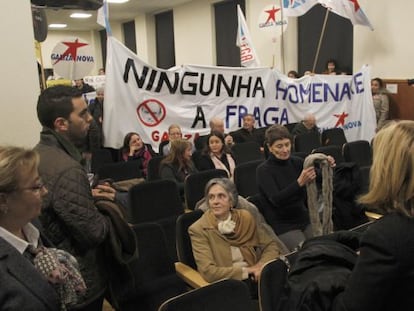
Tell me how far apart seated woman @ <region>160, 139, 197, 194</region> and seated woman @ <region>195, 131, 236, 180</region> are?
24 centimetres

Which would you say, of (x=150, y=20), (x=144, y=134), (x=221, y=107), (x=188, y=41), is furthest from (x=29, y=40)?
(x=150, y=20)

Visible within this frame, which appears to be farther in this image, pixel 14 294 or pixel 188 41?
pixel 188 41

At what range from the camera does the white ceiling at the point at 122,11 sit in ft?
36.4

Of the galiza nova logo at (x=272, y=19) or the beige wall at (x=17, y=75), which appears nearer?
the beige wall at (x=17, y=75)

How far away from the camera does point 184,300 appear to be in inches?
61.6

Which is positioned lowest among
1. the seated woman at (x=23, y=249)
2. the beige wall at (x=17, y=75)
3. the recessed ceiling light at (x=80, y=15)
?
the seated woman at (x=23, y=249)

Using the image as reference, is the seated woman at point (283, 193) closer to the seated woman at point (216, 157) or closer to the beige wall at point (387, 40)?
the seated woman at point (216, 157)

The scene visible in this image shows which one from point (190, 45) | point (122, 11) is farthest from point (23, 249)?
point (122, 11)

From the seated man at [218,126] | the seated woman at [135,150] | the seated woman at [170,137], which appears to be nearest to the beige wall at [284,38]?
the seated man at [218,126]

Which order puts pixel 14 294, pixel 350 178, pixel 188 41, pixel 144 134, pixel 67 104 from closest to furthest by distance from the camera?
pixel 14 294 → pixel 67 104 → pixel 350 178 → pixel 144 134 → pixel 188 41

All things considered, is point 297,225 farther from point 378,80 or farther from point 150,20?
point 150,20

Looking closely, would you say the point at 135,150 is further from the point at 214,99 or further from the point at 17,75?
the point at 17,75

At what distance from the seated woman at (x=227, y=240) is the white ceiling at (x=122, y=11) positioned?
9.08 meters

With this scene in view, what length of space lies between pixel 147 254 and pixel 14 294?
1344 mm
